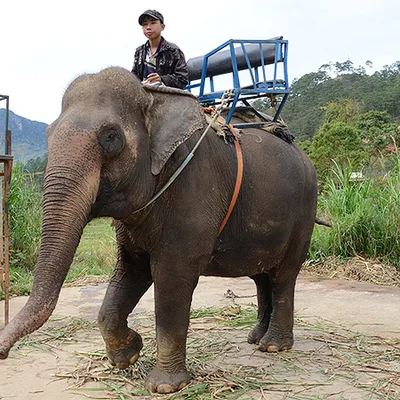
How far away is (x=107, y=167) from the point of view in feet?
9.86

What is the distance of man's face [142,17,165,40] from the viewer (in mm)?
4105

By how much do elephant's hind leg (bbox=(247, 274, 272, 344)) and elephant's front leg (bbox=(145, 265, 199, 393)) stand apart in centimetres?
118

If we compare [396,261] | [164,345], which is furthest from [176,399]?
[396,261]

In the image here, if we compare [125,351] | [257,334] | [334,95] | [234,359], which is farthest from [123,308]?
[334,95]

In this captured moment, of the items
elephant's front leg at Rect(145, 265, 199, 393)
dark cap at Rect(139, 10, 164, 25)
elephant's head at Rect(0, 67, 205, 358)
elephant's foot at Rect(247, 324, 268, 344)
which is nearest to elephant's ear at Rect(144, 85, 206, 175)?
elephant's head at Rect(0, 67, 205, 358)

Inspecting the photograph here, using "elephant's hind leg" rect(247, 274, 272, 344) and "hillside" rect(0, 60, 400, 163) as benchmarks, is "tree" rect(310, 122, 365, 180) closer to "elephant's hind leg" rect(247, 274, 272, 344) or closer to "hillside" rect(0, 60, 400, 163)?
"hillside" rect(0, 60, 400, 163)

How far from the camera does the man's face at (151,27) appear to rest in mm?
4105

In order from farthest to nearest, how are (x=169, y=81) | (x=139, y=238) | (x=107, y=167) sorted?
(x=169, y=81) < (x=139, y=238) < (x=107, y=167)

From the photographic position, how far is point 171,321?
342cm

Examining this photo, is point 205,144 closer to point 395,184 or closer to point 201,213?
point 201,213

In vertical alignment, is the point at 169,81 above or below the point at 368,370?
above

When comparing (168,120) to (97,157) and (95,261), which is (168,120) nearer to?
(97,157)

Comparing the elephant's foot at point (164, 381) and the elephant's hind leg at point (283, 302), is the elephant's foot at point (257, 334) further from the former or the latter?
the elephant's foot at point (164, 381)

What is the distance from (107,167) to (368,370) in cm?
210
